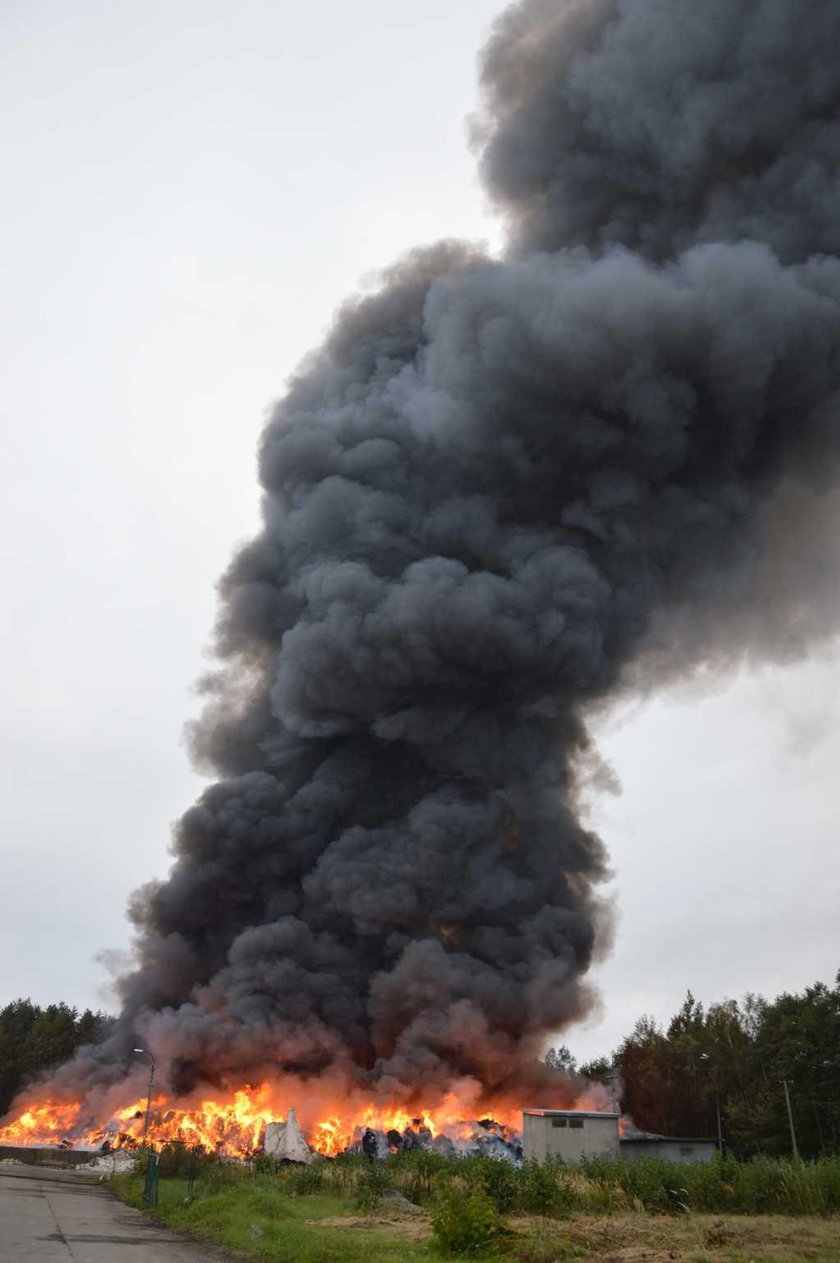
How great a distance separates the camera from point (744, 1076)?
211 feet

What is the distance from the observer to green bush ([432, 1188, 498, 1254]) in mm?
16422

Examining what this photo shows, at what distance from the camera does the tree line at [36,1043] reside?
84.4 meters

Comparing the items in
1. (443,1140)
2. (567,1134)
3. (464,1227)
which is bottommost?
(443,1140)

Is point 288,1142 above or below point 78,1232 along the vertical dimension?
below

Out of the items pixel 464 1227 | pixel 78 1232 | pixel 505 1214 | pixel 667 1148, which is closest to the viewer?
pixel 464 1227

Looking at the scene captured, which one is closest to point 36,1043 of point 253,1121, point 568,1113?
point 253,1121

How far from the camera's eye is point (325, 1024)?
143ft

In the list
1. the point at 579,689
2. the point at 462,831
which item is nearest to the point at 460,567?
the point at 579,689

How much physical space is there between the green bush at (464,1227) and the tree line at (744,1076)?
3211cm

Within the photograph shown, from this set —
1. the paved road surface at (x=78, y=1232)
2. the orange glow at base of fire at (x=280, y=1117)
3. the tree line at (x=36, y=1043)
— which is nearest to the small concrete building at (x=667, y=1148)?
the orange glow at base of fire at (x=280, y=1117)

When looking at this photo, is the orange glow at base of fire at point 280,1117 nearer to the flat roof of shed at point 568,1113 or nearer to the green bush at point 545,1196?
the flat roof of shed at point 568,1113

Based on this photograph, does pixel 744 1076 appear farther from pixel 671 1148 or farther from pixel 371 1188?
pixel 371 1188

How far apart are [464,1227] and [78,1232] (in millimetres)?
8772

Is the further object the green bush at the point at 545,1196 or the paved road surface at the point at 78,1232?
the green bush at the point at 545,1196
